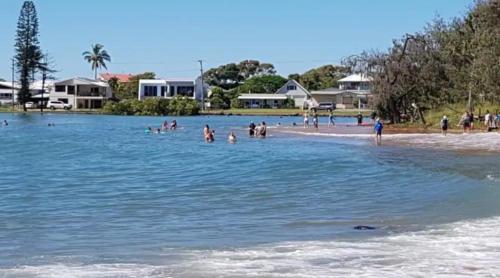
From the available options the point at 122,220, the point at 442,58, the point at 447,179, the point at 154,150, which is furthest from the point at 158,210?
the point at 442,58

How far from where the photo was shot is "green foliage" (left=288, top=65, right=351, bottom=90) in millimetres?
144125

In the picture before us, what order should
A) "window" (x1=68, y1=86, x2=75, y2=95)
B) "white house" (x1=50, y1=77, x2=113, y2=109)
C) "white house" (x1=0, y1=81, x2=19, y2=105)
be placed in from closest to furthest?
"white house" (x1=50, y1=77, x2=113, y2=109), "window" (x1=68, y1=86, x2=75, y2=95), "white house" (x1=0, y1=81, x2=19, y2=105)

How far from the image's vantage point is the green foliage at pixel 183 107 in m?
112

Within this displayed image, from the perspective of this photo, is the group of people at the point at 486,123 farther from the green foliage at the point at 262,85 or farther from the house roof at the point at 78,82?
the green foliage at the point at 262,85

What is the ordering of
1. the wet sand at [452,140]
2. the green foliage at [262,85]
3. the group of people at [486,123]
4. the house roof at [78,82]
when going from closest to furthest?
the wet sand at [452,140], the group of people at [486,123], the house roof at [78,82], the green foliage at [262,85]

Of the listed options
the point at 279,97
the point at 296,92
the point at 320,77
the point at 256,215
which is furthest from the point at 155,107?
the point at 256,215

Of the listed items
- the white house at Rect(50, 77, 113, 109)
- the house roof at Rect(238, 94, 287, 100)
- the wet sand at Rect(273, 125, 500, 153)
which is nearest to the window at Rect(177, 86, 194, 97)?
the house roof at Rect(238, 94, 287, 100)

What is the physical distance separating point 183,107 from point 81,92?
25.9 metres

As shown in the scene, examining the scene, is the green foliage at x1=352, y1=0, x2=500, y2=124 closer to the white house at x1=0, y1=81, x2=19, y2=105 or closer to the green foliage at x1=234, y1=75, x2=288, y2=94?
the green foliage at x1=234, y1=75, x2=288, y2=94

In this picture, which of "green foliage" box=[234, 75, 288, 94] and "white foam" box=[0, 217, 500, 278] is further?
"green foliage" box=[234, 75, 288, 94]

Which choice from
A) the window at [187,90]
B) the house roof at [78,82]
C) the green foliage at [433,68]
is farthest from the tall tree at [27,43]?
the green foliage at [433,68]

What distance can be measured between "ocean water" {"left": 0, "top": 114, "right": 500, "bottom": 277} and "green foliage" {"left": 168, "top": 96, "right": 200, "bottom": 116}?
7533 centimetres

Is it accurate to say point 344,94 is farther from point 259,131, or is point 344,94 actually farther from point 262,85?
point 259,131

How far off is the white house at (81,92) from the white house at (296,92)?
31.4 m
